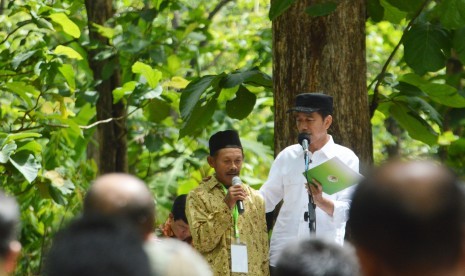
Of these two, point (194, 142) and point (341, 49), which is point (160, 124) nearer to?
point (194, 142)

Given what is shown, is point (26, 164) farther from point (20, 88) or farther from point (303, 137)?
point (303, 137)

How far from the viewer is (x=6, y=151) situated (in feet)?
24.6

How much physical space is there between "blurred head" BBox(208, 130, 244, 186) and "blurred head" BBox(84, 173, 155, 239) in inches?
153

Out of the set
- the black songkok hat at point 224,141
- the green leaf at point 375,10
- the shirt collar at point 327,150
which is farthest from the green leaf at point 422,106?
the black songkok hat at point 224,141

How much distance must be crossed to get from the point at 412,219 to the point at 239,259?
4.21 meters

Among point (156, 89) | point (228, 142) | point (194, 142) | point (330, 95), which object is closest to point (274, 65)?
point (330, 95)

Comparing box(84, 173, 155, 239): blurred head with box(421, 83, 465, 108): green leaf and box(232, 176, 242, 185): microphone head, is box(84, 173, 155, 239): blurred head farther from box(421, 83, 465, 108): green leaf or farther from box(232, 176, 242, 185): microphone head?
box(421, 83, 465, 108): green leaf

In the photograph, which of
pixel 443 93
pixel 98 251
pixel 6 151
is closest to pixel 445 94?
pixel 443 93

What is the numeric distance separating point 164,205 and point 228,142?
4.18 meters

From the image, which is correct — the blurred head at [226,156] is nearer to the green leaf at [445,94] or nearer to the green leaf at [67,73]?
Result: the green leaf at [445,94]

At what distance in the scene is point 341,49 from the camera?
752 cm

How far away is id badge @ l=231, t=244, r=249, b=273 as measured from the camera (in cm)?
668

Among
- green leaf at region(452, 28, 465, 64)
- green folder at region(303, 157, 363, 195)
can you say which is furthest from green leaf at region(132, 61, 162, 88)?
green folder at region(303, 157, 363, 195)

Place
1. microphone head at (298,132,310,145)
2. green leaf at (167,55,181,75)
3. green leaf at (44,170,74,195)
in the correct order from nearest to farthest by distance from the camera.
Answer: microphone head at (298,132,310,145), green leaf at (44,170,74,195), green leaf at (167,55,181,75)
